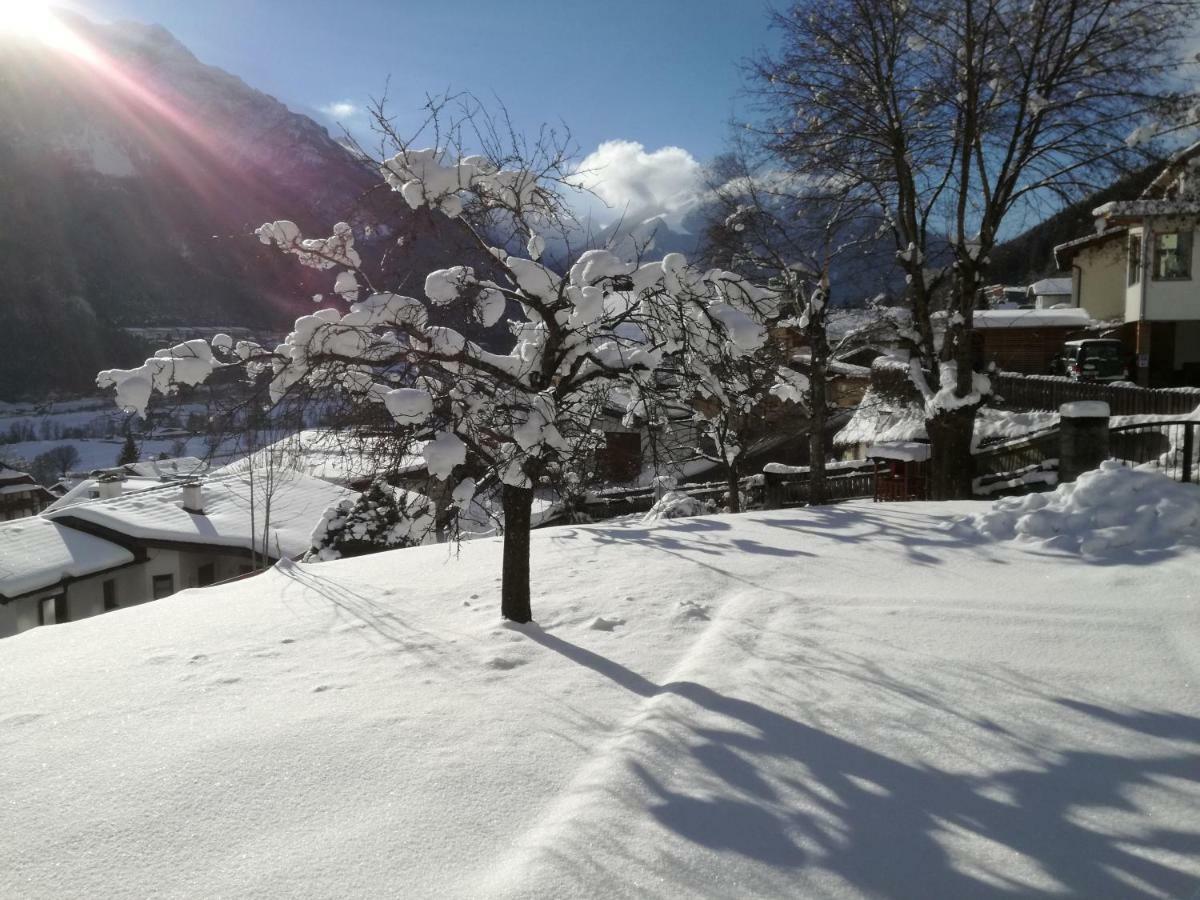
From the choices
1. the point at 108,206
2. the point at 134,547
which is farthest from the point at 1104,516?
the point at 108,206

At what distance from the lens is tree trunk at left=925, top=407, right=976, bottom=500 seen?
46.8 feet

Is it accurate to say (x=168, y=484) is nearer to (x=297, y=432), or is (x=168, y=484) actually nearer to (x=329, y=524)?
(x=329, y=524)

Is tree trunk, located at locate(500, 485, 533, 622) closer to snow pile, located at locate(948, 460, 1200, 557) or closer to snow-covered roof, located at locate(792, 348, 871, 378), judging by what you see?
snow pile, located at locate(948, 460, 1200, 557)

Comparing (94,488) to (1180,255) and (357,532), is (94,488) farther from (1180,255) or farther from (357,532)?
(1180,255)

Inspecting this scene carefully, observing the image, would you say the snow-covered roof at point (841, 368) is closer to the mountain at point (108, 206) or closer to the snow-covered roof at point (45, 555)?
the snow-covered roof at point (45, 555)

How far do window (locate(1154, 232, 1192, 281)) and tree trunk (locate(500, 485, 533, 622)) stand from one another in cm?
2689

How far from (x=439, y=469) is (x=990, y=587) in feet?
16.2

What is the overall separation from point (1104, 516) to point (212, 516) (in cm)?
2720

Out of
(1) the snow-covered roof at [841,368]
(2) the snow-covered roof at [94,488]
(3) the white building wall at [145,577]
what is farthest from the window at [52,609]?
(1) the snow-covered roof at [841,368]

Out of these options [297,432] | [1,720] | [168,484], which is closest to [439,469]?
[297,432]

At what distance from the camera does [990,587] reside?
687 cm

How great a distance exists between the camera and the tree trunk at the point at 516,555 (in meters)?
6.71

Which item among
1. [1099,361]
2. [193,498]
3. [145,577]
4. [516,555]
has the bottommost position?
[145,577]

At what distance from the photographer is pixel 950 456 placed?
581 inches
